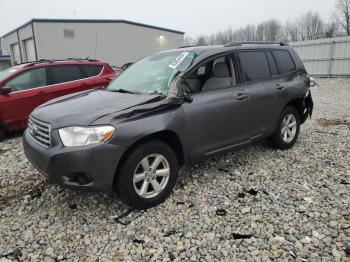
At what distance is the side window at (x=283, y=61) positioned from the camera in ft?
16.3

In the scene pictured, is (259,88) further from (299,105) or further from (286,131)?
(299,105)

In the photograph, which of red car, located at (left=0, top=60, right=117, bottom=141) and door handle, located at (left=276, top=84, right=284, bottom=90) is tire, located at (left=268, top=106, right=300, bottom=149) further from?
red car, located at (left=0, top=60, right=117, bottom=141)

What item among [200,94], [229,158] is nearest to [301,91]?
[229,158]

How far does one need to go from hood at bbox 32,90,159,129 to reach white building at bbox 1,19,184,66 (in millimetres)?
18720

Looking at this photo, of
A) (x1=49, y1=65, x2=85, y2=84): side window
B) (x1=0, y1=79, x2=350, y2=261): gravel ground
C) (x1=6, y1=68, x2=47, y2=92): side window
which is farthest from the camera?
(x1=49, y1=65, x2=85, y2=84): side window

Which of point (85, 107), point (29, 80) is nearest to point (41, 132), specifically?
point (85, 107)

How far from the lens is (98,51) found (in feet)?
78.2

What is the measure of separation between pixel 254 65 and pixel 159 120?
2.04m

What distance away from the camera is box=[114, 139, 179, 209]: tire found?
3.12 m

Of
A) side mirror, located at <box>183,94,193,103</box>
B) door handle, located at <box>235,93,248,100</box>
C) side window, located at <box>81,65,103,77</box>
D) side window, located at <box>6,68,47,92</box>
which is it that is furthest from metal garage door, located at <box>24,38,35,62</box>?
side mirror, located at <box>183,94,193,103</box>

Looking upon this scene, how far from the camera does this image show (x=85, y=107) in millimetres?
3266

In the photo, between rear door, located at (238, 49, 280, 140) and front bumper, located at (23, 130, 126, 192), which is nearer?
front bumper, located at (23, 130, 126, 192)

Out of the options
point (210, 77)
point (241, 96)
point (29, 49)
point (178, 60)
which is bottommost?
point (241, 96)

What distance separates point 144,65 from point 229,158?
1.98 m
